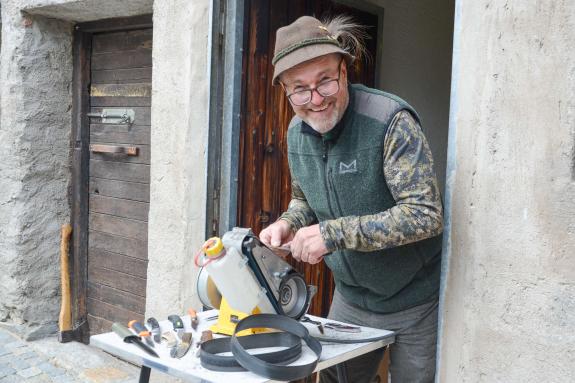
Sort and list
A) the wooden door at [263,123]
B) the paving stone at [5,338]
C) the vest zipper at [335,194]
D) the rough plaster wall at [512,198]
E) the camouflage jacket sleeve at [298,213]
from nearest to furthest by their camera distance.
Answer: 1. the rough plaster wall at [512,198]
2. the vest zipper at [335,194]
3. the camouflage jacket sleeve at [298,213]
4. the wooden door at [263,123]
5. the paving stone at [5,338]

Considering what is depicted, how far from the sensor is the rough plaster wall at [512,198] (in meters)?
A: 1.89

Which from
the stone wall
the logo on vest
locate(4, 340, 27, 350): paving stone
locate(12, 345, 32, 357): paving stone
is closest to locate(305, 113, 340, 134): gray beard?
the logo on vest

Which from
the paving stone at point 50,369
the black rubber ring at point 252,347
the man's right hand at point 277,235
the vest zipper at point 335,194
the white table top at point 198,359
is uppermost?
the vest zipper at point 335,194

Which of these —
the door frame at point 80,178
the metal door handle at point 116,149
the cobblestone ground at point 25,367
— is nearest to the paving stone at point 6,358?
the cobblestone ground at point 25,367

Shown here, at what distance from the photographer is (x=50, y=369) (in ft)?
13.7

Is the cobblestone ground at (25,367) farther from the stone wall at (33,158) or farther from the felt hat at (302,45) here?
the felt hat at (302,45)

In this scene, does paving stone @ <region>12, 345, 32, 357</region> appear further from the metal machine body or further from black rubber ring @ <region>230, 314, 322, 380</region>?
black rubber ring @ <region>230, 314, 322, 380</region>

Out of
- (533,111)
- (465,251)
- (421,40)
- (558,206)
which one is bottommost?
(465,251)

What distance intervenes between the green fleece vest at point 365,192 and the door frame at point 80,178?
110 inches

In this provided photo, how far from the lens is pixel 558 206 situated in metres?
1.90

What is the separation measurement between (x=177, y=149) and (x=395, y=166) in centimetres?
158

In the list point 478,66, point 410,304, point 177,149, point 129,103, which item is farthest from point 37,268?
point 478,66

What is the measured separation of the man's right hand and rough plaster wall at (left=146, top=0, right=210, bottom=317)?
953 millimetres

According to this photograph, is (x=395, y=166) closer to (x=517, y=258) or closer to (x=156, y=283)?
(x=517, y=258)
